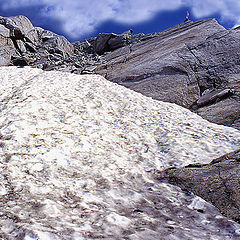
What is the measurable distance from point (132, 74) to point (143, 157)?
1038 centimetres

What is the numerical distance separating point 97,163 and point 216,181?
2812 mm

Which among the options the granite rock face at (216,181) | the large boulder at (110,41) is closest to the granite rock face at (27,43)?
the large boulder at (110,41)

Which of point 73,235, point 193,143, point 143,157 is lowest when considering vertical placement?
point 73,235

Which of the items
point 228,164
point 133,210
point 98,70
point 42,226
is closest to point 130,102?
point 228,164

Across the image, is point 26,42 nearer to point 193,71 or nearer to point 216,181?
point 193,71

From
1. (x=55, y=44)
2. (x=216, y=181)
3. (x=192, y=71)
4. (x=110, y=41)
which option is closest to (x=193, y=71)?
(x=192, y=71)

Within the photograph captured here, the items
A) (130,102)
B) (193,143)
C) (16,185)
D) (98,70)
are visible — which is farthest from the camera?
(98,70)

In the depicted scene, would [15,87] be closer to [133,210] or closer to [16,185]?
[16,185]

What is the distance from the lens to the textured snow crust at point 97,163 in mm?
3316

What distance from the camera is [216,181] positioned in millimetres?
4551

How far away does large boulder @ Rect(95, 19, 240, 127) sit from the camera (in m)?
13.3

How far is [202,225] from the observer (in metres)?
3.59

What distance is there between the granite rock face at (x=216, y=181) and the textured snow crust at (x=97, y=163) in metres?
0.22

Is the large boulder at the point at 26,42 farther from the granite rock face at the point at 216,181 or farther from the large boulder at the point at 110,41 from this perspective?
the granite rock face at the point at 216,181
